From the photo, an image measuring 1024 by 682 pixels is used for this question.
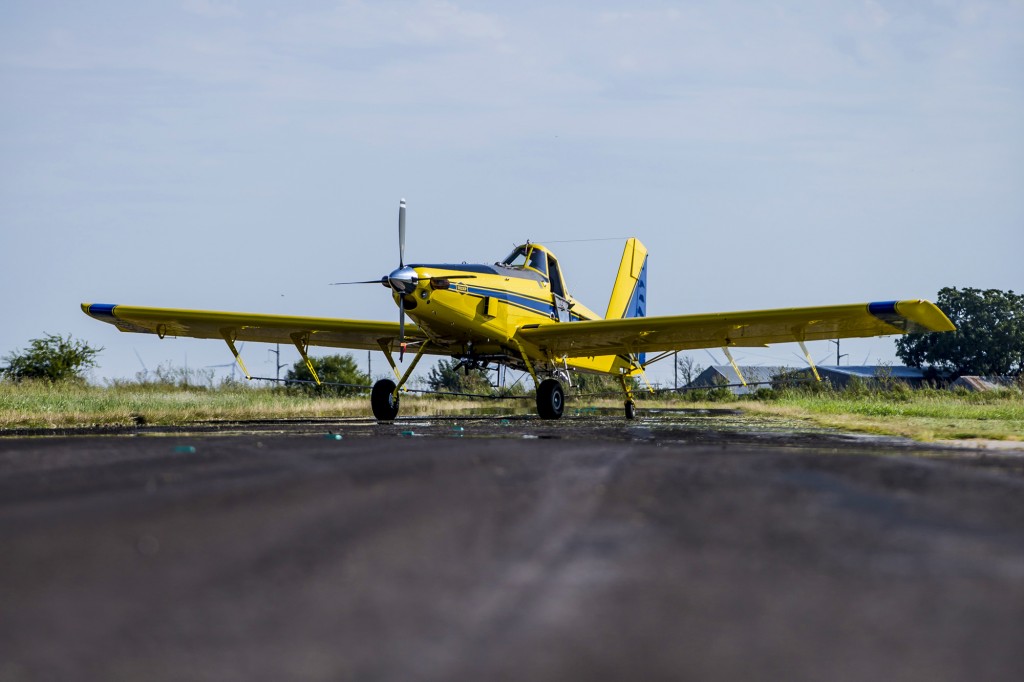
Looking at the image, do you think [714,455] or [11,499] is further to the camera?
[714,455]

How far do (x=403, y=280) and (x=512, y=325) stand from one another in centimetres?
302

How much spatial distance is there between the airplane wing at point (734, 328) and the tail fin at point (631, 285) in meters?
4.92

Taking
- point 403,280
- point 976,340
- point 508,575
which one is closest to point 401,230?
point 403,280

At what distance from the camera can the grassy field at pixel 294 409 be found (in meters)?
14.3

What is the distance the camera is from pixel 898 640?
9.54ft

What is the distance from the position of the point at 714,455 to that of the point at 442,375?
40.8 meters

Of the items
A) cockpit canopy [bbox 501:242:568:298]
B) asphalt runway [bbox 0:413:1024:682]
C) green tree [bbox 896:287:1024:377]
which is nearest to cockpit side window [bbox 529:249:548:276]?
cockpit canopy [bbox 501:242:568:298]

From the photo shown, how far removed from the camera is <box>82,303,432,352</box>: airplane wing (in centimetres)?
2031

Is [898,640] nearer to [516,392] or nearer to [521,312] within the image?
[521,312]

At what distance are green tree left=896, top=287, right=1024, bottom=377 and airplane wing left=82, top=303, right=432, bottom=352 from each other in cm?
5355

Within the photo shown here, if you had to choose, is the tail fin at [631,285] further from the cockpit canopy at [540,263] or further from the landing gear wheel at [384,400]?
the landing gear wheel at [384,400]

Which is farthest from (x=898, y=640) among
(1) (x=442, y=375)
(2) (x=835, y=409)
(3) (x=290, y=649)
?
(1) (x=442, y=375)

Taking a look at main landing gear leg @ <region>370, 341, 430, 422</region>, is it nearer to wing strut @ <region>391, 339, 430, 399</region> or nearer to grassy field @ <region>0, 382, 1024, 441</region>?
wing strut @ <region>391, 339, 430, 399</region>

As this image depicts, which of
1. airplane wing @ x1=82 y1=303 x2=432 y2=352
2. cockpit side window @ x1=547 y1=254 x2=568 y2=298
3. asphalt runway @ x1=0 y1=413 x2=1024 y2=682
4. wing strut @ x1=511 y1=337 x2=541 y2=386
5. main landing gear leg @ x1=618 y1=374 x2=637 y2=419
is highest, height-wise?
cockpit side window @ x1=547 y1=254 x2=568 y2=298
